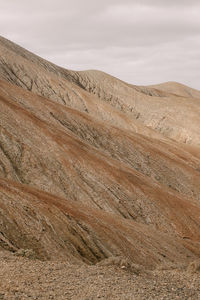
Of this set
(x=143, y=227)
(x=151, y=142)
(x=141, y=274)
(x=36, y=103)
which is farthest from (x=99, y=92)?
(x=141, y=274)

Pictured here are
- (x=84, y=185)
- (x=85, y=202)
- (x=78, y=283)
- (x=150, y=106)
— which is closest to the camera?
(x=78, y=283)

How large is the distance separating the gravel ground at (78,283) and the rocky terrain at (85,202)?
0.04 meters

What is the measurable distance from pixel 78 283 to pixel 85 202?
2928cm

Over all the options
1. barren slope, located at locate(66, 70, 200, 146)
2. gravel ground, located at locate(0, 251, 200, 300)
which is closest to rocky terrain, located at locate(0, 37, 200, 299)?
gravel ground, located at locate(0, 251, 200, 300)

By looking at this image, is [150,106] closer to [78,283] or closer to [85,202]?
[85,202]

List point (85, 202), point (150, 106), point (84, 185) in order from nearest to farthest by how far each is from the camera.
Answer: point (85, 202)
point (84, 185)
point (150, 106)

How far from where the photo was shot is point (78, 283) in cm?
1627

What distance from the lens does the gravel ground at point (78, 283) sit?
49.2ft

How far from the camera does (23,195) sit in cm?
3238

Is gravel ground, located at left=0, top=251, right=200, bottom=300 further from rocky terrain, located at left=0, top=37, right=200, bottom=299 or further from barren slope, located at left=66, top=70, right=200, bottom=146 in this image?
barren slope, located at left=66, top=70, right=200, bottom=146

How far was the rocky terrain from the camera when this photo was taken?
17.5 meters

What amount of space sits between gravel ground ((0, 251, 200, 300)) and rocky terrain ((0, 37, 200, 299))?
4 centimetres

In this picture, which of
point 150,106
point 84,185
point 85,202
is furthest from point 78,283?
point 150,106

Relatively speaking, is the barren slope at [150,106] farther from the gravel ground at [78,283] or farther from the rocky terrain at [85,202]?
the gravel ground at [78,283]
